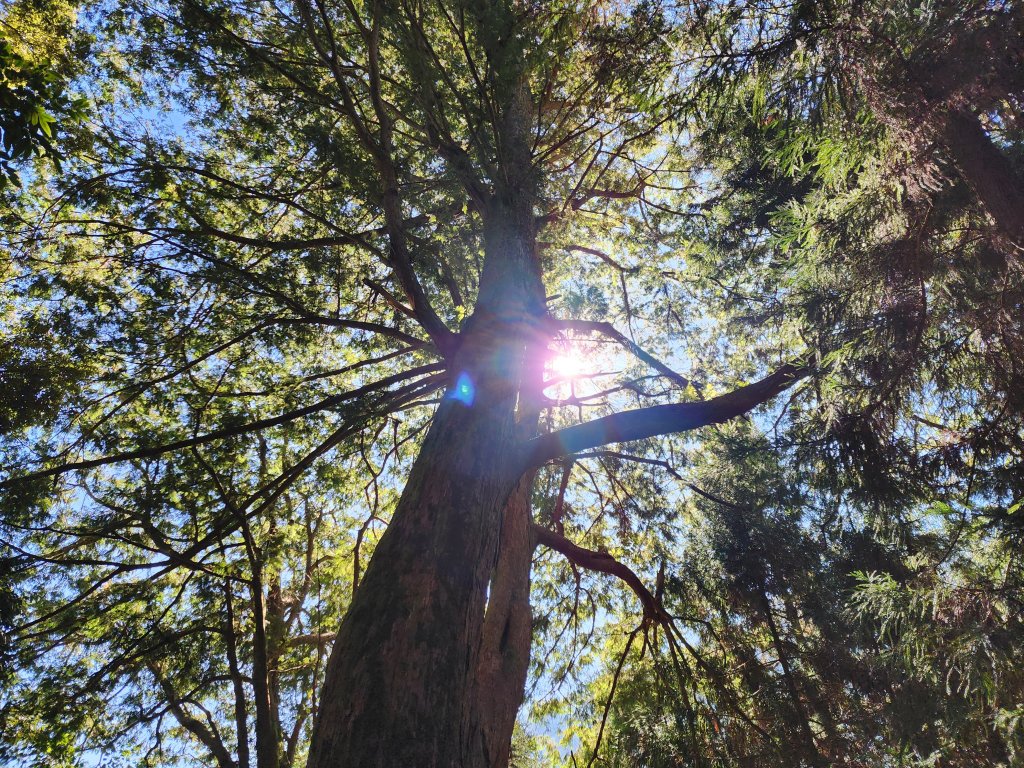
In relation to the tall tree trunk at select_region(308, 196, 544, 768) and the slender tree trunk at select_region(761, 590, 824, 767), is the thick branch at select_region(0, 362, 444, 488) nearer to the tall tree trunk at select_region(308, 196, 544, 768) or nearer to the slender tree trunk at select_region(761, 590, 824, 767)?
the tall tree trunk at select_region(308, 196, 544, 768)

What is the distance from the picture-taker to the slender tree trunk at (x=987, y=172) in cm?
325

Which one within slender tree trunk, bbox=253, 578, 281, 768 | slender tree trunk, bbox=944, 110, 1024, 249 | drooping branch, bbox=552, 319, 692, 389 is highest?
drooping branch, bbox=552, 319, 692, 389

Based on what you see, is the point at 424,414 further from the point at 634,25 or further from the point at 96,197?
the point at 634,25

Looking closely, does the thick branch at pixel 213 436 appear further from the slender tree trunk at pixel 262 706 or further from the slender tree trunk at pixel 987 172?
the slender tree trunk at pixel 987 172

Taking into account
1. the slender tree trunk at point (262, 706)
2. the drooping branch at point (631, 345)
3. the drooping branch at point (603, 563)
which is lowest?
the slender tree trunk at point (262, 706)

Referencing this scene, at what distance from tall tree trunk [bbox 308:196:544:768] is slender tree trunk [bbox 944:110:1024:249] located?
3213mm

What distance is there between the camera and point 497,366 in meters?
3.26

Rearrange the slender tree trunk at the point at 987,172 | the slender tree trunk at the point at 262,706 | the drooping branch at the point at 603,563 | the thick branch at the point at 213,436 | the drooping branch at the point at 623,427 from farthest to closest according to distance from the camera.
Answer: the drooping branch at the point at 603,563 < the slender tree trunk at the point at 262,706 < the slender tree trunk at the point at 987,172 < the drooping branch at the point at 623,427 < the thick branch at the point at 213,436

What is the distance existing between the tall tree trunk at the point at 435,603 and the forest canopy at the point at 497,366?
16 millimetres

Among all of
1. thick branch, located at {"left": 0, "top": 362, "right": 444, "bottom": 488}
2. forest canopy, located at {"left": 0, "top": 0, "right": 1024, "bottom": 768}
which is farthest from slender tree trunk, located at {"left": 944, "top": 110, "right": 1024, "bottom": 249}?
thick branch, located at {"left": 0, "top": 362, "right": 444, "bottom": 488}

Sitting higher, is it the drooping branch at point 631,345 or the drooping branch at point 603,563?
the drooping branch at point 631,345

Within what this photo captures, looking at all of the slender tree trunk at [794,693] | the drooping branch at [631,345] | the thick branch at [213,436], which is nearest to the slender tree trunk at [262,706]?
the thick branch at [213,436]

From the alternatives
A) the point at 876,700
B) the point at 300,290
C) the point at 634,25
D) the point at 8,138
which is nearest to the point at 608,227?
the point at 634,25

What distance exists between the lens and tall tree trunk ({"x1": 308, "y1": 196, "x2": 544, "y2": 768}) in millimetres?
1735
